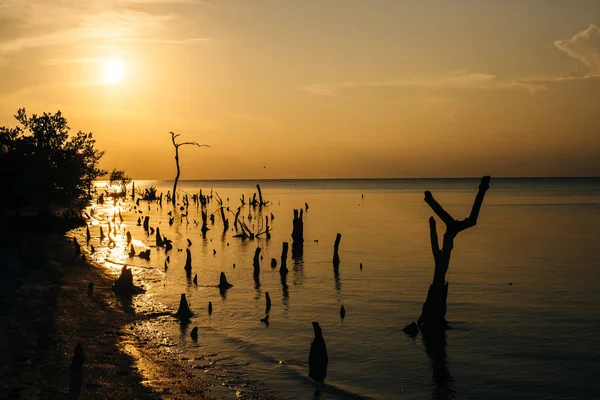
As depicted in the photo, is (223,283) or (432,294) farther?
(223,283)

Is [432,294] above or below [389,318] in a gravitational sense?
above

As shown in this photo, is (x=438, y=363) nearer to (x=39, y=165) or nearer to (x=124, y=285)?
(x=124, y=285)

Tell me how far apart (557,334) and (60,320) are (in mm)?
19719

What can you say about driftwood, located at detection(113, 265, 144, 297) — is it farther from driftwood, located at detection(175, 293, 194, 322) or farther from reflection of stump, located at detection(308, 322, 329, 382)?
reflection of stump, located at detection(308, 322, 329, 382)

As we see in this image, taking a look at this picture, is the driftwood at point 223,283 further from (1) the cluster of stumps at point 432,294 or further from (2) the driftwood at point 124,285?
(2) the driftwood at point 124,285

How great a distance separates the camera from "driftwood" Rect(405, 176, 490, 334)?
18984 millimetres

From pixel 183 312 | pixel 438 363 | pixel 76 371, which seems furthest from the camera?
pixel 183 312

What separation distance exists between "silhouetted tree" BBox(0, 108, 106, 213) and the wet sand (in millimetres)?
20040

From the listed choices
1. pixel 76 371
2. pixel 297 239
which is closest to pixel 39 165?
pixel 297 239

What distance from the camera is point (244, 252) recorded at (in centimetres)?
4622

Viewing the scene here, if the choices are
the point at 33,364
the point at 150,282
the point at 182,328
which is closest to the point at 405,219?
the point at 150,282

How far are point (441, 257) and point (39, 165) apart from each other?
38425mm

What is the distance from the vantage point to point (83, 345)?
1761 cm

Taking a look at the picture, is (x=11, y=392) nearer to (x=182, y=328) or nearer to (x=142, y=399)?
(x=142, y=399)
